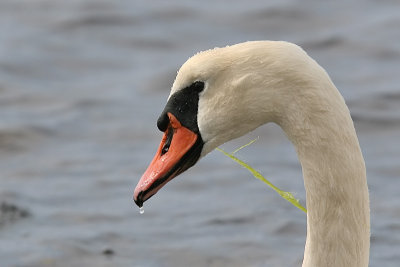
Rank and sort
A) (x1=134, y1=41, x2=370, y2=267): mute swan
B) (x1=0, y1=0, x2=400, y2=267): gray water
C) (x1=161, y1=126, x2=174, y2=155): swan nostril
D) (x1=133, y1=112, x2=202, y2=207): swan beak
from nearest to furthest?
(x1=134, y1=41, x2=370, y2=267): mute swan → (x1=133, y1=112, x2=202, y2=207): swan beak → (x1=161, y1=126, x2=174, y2=155): swan nostril → (x1=0, y1=0, x2=400, y2=267): gray water

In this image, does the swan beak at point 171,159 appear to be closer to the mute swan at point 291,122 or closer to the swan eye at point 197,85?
the mute swan at point 291,122

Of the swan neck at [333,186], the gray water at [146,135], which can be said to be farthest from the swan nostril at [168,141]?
the gray water at [146,135]

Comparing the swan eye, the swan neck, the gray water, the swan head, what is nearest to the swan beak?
the swan head

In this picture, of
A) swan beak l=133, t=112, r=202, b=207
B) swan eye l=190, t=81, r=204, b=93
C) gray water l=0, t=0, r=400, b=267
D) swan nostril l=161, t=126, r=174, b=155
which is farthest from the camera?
gray water l=0, t=0, r=400, b=267

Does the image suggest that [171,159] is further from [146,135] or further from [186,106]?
[146,135]

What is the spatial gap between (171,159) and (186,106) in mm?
261

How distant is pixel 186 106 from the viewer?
16.7ft

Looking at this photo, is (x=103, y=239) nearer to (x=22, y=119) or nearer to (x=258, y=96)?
(x=22, y=119)

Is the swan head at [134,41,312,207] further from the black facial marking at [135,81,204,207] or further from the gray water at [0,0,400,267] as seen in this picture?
the gray water at [0,0,400,267]

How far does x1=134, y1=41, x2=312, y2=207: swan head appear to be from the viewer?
4.82 m

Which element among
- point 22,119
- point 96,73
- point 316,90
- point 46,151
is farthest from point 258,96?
point 96,73

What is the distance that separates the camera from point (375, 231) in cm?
852

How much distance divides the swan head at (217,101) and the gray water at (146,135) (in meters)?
3.11

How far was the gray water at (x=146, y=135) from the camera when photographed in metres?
8.57
